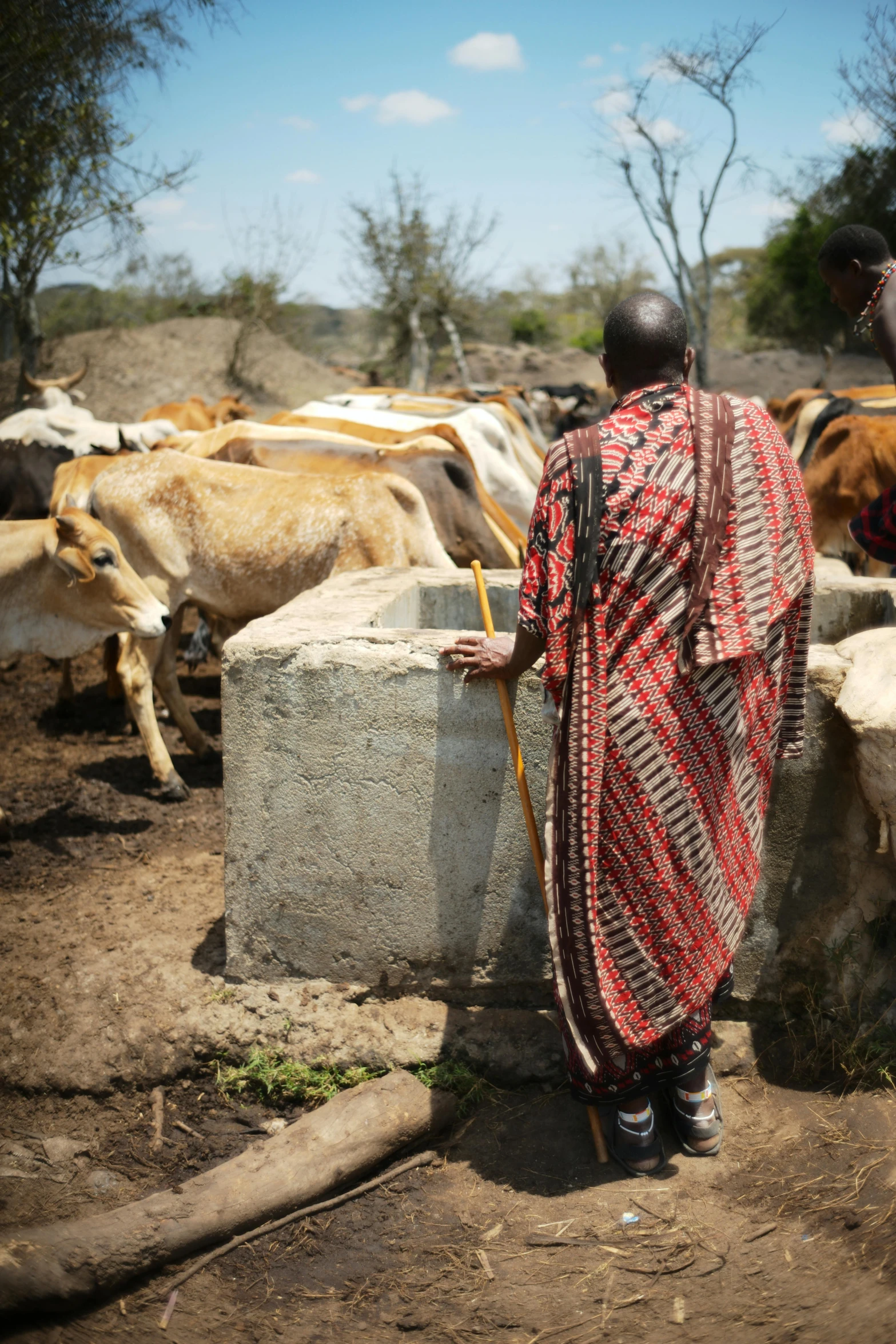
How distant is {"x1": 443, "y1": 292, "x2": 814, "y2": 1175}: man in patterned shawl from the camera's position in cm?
214

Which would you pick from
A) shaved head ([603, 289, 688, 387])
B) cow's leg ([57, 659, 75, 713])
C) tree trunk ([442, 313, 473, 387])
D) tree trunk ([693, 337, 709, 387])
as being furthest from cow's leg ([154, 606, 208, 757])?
tree trunk ([442, 313, 473, 387])

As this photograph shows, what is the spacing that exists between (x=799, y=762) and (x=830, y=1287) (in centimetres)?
121

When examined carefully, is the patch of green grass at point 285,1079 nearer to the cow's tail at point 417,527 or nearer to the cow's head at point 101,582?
the cow's head at point 101,582

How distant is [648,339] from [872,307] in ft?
3.47

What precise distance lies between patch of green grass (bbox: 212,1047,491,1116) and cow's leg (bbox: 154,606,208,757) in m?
3.00

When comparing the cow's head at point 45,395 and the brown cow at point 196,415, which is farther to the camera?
the cow's head at point 45,395

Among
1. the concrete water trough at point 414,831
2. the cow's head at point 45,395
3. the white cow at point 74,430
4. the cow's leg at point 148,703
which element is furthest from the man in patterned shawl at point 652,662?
the cow's head at point 45,395

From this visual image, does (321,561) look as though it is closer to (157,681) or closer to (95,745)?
(157,681)

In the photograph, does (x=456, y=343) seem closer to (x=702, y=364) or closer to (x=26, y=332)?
(x=702, y=364)

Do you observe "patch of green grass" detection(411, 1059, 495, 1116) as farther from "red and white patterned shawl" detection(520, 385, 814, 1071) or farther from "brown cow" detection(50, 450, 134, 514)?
"brown cow" detection(50, 450, 134, 514)

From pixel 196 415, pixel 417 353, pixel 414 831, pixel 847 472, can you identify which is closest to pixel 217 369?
pixel 417 353

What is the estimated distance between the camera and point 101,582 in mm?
4672

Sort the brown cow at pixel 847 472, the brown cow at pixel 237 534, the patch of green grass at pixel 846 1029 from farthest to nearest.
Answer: the brown cow at pixel 847 472 < the brown cow at pixel 237 534 < the patch of green grass at pixel 846 1029

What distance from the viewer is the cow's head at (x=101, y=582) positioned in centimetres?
460
